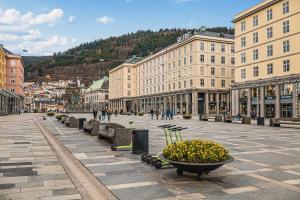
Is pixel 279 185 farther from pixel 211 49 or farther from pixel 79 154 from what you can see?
pixel 211 49

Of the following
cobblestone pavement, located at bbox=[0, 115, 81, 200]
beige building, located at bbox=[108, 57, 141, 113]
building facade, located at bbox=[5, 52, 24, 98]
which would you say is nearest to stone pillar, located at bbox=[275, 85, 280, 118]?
cobblestone pavement, located at bbox=[0, 115, 81, 200]

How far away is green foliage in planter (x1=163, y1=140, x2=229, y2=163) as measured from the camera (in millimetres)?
7766

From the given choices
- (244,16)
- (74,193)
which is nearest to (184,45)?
(244,16)

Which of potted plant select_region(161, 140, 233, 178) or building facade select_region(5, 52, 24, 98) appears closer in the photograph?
potted plant select_region(161, 140, 233, 178)

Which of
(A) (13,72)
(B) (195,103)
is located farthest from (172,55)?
(A) (13,72)

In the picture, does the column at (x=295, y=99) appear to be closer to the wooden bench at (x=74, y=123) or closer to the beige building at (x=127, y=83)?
the wooden bench at (x=74, y=123)

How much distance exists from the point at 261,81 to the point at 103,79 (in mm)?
120192

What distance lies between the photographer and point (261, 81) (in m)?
51.1

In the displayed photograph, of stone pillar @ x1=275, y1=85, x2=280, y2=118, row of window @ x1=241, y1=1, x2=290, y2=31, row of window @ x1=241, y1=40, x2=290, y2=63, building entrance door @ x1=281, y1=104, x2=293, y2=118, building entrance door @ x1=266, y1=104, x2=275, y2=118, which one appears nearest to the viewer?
building entrance door @ x1=281, y1=104, x2=293, y2=118

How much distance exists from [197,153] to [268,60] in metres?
46.5

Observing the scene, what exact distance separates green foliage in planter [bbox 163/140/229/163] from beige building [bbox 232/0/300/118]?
131 feet

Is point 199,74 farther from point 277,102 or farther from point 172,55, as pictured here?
point 277,102

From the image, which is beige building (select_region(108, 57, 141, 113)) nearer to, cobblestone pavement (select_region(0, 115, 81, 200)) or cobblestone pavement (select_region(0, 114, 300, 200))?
cobblestone pavement (select_region(0, 115, 81, 200))

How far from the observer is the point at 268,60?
5028cm
